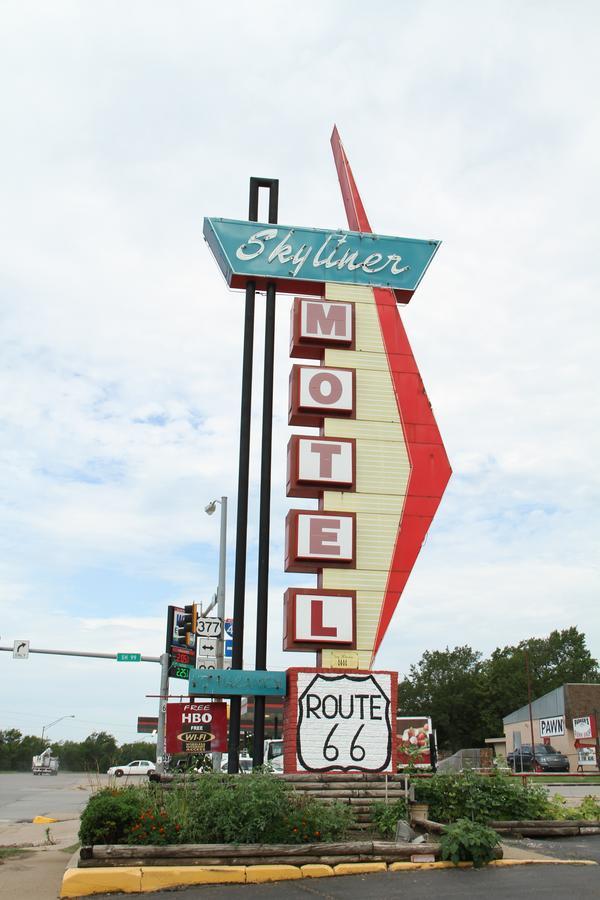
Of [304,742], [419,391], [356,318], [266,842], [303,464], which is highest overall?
[356,318]

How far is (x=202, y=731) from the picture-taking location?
826 inches

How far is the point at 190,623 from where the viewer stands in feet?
98.3

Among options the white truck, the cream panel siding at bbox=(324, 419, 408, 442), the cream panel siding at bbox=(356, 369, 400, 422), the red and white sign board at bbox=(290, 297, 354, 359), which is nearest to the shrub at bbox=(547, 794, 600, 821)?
the cream panel siding at bbox=(324, 419, 408, 442)

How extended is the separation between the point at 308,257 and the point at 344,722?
11.4m

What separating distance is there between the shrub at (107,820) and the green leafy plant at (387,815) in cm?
454

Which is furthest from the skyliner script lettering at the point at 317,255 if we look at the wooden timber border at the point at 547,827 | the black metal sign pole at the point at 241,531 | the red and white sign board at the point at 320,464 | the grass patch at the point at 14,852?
the grass patch at the point at 14,852

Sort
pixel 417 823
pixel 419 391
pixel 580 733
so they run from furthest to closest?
1. pixel 580 733
2. pixel 419 391
3. pixel 417 823

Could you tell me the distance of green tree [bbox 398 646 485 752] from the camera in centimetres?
8750

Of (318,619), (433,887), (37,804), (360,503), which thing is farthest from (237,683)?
(37,804)

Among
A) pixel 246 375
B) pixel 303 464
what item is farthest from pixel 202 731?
pixel 246 375

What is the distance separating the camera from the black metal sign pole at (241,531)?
1877 centimetres

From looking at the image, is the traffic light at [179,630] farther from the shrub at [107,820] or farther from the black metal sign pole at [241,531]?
the shrub at [107,820]

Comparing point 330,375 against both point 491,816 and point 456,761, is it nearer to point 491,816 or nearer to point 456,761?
point 491,816

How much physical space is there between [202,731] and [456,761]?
30.2 m
